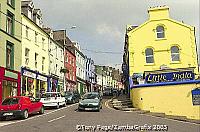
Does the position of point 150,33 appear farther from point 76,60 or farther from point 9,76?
point 76,60

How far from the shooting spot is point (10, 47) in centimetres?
3109

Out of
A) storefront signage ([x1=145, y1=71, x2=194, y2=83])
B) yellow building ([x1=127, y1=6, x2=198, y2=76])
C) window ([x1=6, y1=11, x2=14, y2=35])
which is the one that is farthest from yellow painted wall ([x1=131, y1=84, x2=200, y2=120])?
window ([x1=6, y1=11, x2=14, y2=35])

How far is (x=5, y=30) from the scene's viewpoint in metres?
29.5

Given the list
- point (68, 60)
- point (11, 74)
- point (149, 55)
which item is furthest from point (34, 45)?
point (68, 60)

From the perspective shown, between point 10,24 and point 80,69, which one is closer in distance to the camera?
point 10,24

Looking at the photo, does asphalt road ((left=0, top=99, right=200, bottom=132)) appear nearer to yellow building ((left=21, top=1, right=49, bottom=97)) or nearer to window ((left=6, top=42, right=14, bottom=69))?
window ((left=6, top=42, right=14, bottom=69))

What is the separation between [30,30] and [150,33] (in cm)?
1414

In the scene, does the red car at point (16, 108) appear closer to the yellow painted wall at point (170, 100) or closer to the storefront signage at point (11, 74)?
A: the storefront signage at point (11, 74)

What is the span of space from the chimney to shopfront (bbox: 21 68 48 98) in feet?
50.7

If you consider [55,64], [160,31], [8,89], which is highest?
[160,31]

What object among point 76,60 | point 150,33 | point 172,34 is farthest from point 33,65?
point 76,60

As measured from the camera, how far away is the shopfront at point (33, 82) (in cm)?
3397

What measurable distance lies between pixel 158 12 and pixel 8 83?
18647 mm

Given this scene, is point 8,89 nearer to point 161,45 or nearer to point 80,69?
point 161,45
